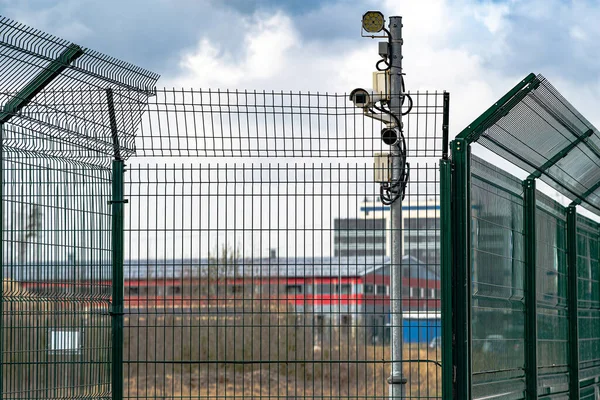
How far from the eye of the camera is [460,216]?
8.72m

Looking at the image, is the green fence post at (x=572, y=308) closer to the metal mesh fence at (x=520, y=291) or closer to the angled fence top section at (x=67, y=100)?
the metal mesh fence at (x=520, y=291)

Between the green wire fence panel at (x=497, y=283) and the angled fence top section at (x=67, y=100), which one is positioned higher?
the angled fence top section at (x=67, y=100)

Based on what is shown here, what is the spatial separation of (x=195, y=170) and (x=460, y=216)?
2.41 metres

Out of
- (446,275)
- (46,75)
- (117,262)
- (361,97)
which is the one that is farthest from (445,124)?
(46,75)

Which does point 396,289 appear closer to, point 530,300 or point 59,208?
point 530,300

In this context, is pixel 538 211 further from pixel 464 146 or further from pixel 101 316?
pixel 101 316

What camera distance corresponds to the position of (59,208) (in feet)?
27.6

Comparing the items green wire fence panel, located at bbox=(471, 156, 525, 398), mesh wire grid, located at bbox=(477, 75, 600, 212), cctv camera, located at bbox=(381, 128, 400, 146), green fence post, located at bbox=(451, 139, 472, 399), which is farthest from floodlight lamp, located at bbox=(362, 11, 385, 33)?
green fence post, located at bbox=(451, 139, 472, 399)

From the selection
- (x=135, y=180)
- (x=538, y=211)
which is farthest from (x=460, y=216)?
(x=135, y=180)

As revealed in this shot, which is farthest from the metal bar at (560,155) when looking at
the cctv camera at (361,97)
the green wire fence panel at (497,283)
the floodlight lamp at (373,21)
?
the floodlight lamp at (373,21)

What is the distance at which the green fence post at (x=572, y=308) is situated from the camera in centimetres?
1140

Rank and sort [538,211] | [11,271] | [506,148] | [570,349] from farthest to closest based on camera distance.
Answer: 1. [570,349]
2. [538,211]
3. [506,148]
4. [11,271]

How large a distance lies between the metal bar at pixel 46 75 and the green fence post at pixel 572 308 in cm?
619

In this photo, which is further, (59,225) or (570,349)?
(570,349)
